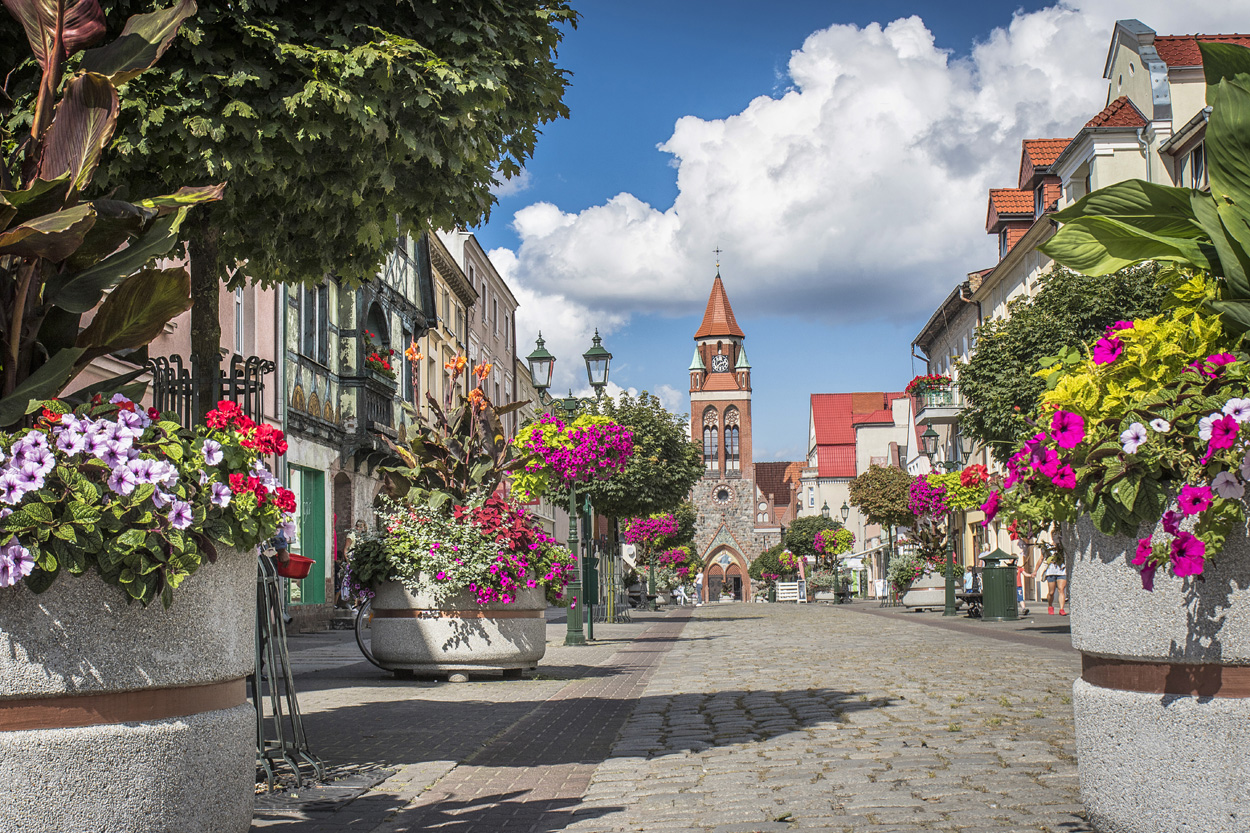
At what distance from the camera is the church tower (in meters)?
106

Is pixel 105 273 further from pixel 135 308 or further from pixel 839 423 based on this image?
pixel 839 423

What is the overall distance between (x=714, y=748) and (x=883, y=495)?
3539 centimetres

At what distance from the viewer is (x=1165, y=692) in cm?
354

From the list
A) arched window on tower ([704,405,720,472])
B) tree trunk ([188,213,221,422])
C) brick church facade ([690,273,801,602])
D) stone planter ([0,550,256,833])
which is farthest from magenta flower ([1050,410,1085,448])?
arched window on tower ([704,405,720,472])

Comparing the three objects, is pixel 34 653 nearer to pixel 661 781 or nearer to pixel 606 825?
pixel 606 825

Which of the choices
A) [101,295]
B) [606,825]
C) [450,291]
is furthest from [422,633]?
[450,291]

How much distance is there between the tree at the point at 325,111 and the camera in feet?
16.6

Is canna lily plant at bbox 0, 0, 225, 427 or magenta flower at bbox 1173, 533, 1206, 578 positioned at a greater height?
canna lily plant at bbox 0, 0, 225, 427

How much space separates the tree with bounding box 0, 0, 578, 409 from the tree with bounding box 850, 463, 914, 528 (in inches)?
1383

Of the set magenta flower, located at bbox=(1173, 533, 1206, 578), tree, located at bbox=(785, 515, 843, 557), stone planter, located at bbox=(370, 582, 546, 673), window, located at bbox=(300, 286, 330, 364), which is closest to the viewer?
magenta flower, located at bbox=(1173, 533, 1206, 578)

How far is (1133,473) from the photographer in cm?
355

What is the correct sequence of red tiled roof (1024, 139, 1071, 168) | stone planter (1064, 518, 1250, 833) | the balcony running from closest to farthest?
stone planter (1064, 518, 1250, 833) → red tiled roof (1024, 139, 1071, 168) → the balcony

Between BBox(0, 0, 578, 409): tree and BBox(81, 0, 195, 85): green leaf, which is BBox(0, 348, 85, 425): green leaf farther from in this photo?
BBox(0, 0, 578, 409): tree

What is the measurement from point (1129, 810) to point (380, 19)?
14.4 ft
